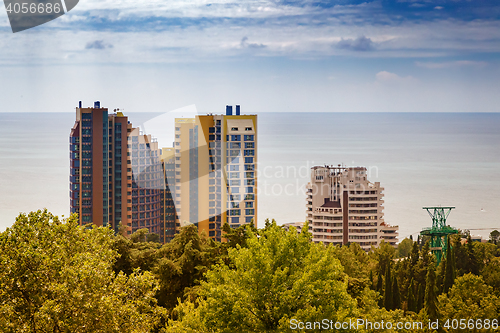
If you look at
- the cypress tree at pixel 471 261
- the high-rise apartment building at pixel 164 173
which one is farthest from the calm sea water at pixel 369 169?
the cypress tree at pixel 471 261

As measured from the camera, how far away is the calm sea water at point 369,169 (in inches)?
1171

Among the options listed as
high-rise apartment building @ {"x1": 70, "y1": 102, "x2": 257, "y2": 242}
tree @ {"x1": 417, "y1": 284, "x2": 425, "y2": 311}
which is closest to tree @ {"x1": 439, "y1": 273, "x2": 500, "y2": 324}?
tree @ {"x1": 417, "y1": 284, "x2": 425, "y2": 311}

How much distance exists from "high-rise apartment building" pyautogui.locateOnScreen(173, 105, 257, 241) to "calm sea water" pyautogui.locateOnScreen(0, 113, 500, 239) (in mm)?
2363

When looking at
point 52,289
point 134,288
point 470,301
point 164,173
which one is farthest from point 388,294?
point 164,173

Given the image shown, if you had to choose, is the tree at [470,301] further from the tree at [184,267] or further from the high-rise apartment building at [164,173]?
the high-rise apartment building at [164,173]

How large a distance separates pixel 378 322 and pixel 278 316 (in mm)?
2041

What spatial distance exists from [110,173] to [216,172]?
3.84 m

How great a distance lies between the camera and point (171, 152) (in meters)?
22.2

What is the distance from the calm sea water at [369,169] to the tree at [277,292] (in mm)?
16870

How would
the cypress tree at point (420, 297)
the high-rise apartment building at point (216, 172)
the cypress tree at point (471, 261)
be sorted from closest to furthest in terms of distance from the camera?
1. the cypress tree at point (420, 297)
2. the cypress tree at point (471, 261)
3. the high-rise apartment building at point (216, 172)

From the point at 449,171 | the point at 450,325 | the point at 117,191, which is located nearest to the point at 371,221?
the point at 117,191

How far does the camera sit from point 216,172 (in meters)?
21.0

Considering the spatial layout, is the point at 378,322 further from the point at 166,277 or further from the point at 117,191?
the point at 117,191

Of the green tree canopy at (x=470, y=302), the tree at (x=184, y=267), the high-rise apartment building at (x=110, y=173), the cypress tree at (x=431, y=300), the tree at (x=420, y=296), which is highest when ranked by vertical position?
the high-rise apartment building at (x=110, y=173)
